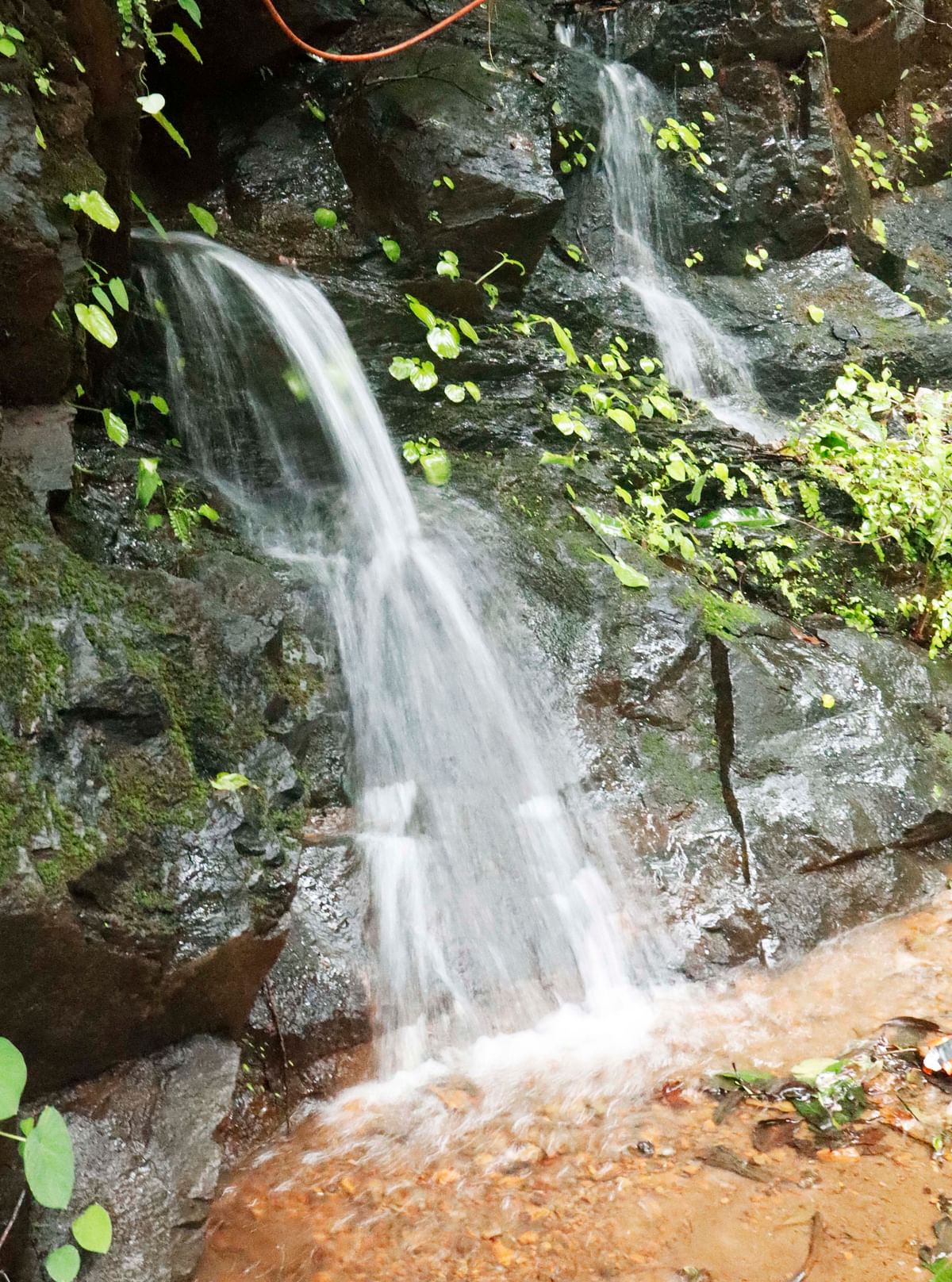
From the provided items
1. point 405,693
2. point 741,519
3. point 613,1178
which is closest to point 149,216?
point 405,693

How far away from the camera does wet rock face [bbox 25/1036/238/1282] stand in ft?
6.93

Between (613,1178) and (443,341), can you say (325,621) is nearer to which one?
(443,341)

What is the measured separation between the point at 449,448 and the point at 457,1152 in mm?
3445

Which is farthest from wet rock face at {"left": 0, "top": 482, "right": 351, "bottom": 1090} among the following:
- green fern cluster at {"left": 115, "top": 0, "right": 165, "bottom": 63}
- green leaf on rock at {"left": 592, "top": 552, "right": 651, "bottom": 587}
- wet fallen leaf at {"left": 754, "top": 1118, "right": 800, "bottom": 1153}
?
green leaf on rock at {"left": 592, "top": 552, "right": 651, "bottom": 587}

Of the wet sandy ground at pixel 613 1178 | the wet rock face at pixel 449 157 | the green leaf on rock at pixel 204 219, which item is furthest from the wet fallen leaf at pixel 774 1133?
the green leaf on rock at pixel 204 219

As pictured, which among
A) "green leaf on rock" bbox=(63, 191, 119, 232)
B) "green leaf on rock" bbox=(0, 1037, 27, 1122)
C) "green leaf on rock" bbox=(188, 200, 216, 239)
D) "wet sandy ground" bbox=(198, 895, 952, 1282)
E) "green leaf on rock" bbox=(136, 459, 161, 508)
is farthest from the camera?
"green leaf on rock" bbox=(188, 200, 216, 239)

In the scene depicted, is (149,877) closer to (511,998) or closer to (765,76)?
(511,998)

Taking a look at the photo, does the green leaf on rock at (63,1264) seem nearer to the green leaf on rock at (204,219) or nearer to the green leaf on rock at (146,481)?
the green leaf on rock at (146,481)

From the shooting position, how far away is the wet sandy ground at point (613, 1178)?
7.06 feet

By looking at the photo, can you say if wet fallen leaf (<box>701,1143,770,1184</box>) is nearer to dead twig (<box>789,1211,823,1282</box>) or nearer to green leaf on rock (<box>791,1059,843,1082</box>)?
dead twig (<box>789,1211,823,1282</box>)

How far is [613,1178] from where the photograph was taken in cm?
244

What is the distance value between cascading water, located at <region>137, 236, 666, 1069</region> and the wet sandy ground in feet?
1.22

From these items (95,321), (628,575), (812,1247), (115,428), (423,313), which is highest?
(423,313)

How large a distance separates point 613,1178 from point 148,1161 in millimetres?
1170
